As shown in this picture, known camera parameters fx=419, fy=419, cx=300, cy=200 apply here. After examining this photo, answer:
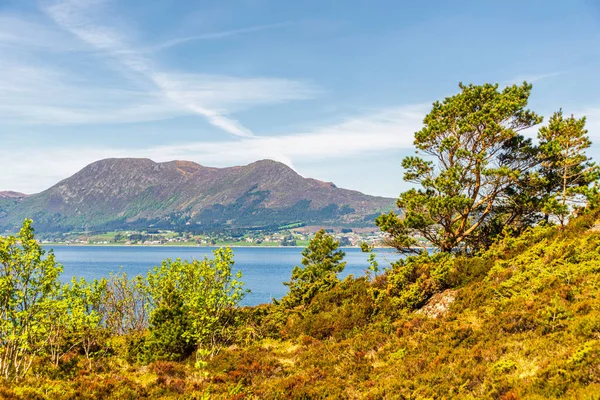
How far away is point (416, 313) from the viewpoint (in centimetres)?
2236

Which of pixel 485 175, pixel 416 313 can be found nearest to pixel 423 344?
pixel 416 313

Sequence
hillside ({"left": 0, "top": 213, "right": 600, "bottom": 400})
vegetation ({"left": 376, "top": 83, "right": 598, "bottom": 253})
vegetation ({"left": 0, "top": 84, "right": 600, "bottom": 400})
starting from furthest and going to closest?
vegetation ({"left": 376, "top": 83, "right": 598, "bottom": 253})
vegetation ({"left": 0, "top": 84, "right": 600, "bottom": 400})
hillside ({"left": 0, "top": 213, "right": 600, "bottom": 400})

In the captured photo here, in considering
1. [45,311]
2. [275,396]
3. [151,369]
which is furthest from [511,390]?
[45,311]

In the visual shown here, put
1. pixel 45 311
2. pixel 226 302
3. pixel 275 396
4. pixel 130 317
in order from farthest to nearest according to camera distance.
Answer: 1. pixel 130 317
2. pixel 226 302
3. pixel 45 311
4. pixel 275 396

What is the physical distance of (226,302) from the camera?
22922 millimetres

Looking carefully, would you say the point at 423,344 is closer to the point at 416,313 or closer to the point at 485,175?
the point at 416,313

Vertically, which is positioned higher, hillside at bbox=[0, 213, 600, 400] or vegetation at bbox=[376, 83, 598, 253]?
vegetation at bbox=[376, 83, 598, 253]

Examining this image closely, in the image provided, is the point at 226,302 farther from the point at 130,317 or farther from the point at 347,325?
the point at 130,317

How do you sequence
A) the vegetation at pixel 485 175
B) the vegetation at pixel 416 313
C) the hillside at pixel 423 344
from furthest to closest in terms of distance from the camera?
1. the vegetation at pixel 485 175
2. the vegetation at pixel 416 313
3. the hillside at pixel 423 344

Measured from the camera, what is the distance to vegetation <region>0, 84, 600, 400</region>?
13.5 metres

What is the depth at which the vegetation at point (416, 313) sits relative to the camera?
44.2 ft

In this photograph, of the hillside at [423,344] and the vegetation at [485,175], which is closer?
the hillside at [423,344]

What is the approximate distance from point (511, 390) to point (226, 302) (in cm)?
1542

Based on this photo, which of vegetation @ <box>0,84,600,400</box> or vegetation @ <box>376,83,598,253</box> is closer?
vegetation @ <box>0,84,600,400</box>
